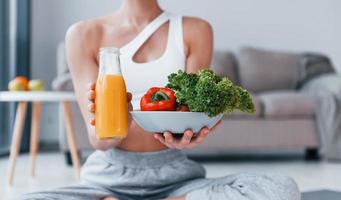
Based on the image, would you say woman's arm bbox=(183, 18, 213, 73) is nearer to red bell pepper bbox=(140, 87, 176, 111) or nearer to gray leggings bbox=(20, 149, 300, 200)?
gray leggings bbox=(20, 149, 300, 200)

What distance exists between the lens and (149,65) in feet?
5.20

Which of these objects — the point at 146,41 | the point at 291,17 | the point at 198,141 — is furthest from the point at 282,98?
the point at 198,141

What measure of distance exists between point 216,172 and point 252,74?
1.43 meters

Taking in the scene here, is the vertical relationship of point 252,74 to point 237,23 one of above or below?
below

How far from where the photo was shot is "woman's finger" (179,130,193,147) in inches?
48.6

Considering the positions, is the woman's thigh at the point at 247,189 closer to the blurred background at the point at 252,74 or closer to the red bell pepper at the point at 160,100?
the red bell pepper at the point at 160,100

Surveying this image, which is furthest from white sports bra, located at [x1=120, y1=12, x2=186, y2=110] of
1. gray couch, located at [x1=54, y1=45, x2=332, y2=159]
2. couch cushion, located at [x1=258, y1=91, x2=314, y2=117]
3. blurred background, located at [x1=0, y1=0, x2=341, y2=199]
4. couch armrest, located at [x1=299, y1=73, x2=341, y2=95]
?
couch armrest, located at [x1=299, y1=73, x2=341, y2=95]

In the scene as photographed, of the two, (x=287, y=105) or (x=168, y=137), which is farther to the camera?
(x=287, y=105)

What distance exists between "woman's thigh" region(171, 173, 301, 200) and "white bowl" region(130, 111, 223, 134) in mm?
220

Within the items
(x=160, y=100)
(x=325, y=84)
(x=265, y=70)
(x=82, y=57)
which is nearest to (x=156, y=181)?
(x=160, y=100)

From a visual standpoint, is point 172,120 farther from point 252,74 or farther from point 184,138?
point 252,74

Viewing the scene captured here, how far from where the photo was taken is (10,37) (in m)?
4.79

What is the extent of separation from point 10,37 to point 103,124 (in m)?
3.81

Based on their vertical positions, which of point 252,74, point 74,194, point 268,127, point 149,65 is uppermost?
point 149,65
